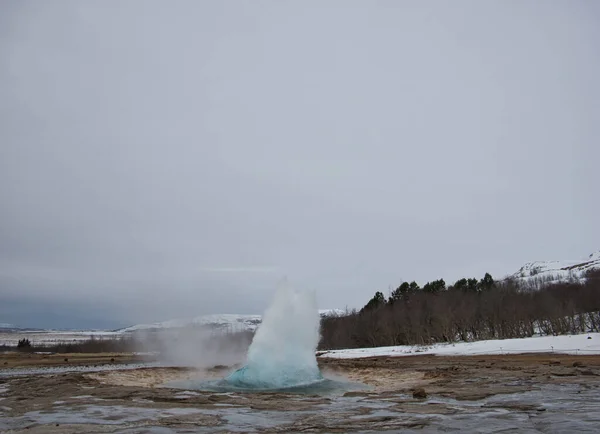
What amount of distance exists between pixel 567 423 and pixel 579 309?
8035cm

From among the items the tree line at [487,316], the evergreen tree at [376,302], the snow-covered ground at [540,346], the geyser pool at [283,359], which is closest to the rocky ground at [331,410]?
the geyser pool at [283,359]

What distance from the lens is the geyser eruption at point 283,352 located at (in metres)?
24.6

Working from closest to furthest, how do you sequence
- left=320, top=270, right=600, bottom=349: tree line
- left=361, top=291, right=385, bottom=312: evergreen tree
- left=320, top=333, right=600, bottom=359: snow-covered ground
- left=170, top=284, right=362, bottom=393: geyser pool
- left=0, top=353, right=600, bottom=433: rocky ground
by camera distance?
left=0, top=353, right=600, bottom=433: rocky ground → left=170, top=284, right=362, bottom=393: geyser pool → left=320, top=333, right=600, bottom=359: snow-covered ground → left=320, top=270, right=600, bottom=349: tree line → left=361, top=291, right=385, bottom=312: evergreen tree

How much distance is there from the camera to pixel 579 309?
7862 cm

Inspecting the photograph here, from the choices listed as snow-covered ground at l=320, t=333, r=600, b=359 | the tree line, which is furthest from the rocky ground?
the tree line

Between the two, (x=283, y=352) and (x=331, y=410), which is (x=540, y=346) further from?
(x=331, y=410)

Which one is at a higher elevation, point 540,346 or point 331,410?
point 331,410

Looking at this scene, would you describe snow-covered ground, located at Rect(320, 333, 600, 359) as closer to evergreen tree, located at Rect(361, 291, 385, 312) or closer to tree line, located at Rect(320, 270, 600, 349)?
tree line, located at Rect(320, 270, 600, 349)

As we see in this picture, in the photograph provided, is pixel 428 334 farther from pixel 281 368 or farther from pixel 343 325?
pixel 281 368

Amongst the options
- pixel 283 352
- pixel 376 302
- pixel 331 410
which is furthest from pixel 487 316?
pixel 331 410

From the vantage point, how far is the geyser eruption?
24.6 metres

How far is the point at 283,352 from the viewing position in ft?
87.4

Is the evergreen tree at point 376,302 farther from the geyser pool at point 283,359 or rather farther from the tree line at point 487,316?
the geyser pool at point 283,359

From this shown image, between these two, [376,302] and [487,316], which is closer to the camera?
[487,316]
